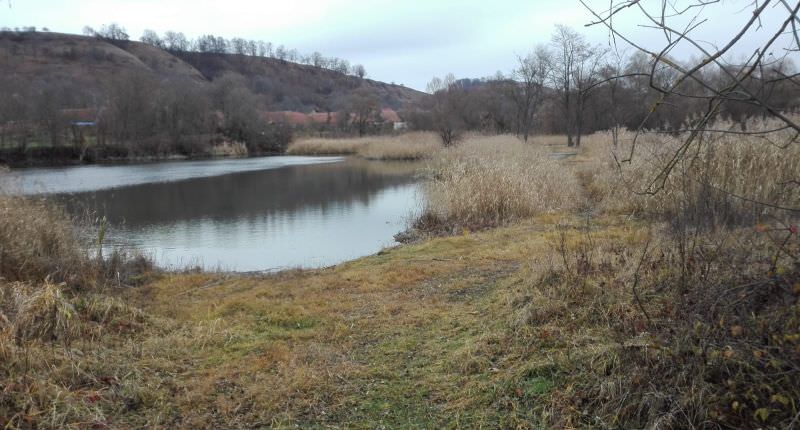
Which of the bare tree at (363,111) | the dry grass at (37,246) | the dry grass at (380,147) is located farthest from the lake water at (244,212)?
the bare tree at (363,111)

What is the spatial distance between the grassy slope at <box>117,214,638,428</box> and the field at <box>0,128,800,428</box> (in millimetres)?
16

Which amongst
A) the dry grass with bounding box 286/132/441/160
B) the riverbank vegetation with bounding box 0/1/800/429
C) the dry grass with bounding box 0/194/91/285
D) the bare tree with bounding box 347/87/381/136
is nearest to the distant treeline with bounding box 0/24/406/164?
the bare tree with bounding box 347/87/381/136

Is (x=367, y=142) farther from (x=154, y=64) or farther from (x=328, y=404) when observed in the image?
(x=154, y=64)

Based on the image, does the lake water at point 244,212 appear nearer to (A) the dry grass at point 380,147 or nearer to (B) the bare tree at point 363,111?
(A) the dry grass at point 380,147

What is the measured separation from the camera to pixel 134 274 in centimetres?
838

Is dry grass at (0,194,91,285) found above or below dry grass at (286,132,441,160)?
below

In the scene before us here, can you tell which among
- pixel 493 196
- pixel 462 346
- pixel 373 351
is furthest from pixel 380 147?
pixel 462 346

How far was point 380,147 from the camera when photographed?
1639 inches

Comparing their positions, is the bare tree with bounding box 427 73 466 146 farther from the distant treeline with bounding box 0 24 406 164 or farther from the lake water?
the distant treeline with bounding box 0 24 406 164

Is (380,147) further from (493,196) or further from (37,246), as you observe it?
(37,246)

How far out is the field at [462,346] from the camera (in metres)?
2.61

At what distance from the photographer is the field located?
261cm

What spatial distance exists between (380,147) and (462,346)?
38.2m

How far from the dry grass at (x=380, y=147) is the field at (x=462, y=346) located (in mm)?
27394
